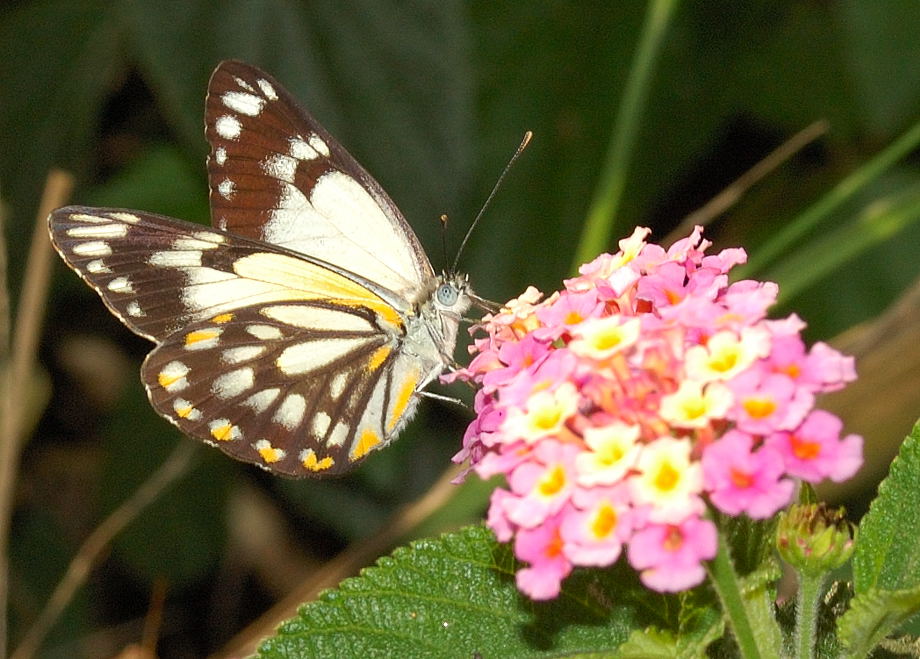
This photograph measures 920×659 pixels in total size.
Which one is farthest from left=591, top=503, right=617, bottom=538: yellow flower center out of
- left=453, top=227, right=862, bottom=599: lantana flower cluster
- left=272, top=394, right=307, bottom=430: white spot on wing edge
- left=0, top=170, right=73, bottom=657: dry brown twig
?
left=0, top=170, right=73, bottom=657: dry brown twig

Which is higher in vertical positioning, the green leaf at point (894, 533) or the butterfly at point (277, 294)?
the butterfly at point (277, 294)

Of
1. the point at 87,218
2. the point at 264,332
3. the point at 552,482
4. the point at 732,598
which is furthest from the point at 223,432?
the point at 732,598

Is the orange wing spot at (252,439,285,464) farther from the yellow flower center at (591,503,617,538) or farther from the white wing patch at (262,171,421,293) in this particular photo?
the yellow flower center at (591,503,617,538)

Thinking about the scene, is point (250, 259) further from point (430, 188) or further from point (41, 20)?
point (41, 20)

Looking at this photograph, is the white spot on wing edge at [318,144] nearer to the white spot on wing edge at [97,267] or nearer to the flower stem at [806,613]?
the white spot on wing edge at [97,267]

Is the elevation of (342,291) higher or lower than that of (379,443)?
higher

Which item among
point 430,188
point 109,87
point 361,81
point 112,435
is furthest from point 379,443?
point 109,87

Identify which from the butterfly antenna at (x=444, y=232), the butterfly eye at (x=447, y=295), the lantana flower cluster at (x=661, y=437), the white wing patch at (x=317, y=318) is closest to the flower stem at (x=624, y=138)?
the butterfly antenna at (x=444, y=232)

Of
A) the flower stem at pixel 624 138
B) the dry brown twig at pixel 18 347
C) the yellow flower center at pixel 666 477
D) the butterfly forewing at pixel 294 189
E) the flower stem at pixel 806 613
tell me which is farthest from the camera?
the dry brown twig at pixel 18 347
